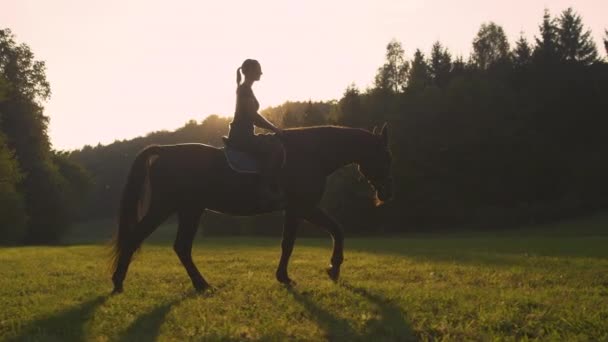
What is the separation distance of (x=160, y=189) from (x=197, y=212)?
2.38 feet

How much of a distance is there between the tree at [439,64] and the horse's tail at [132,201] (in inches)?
2771

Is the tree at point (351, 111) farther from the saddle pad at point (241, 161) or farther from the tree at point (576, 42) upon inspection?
the saddle pad at point (241, 161)

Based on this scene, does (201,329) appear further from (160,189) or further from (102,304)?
(160,189)

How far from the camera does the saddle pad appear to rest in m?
9.32

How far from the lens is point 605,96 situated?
195ft

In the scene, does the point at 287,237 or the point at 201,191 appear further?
the point at 287,237

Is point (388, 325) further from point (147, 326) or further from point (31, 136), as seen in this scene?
point (31, 136)

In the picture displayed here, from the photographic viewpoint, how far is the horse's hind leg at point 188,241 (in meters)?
9.41

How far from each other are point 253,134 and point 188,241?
2.15 m

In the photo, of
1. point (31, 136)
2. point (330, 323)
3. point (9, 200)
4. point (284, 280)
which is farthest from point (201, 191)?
point (31, 136)

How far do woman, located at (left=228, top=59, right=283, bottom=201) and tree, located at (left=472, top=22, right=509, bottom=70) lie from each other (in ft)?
287

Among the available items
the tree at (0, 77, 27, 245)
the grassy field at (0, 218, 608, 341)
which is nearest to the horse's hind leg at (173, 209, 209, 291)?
the grassy field at (0, 218, 608, 341)

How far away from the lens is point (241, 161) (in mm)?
9344

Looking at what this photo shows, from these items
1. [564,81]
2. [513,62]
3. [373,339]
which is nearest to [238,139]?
[373,339]
